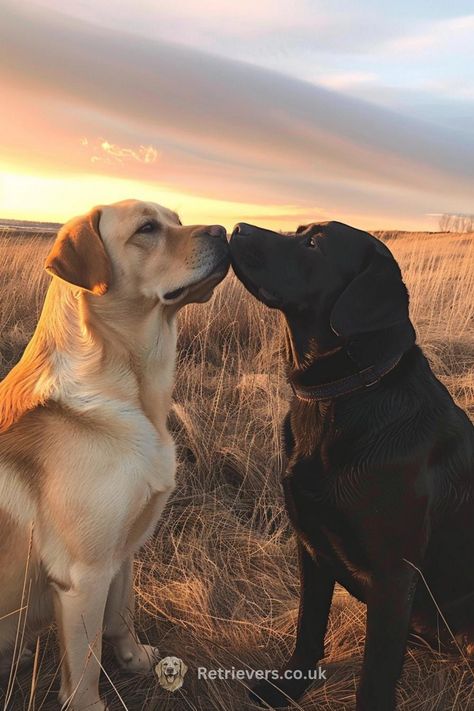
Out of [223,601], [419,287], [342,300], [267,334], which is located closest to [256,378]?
[267,334]

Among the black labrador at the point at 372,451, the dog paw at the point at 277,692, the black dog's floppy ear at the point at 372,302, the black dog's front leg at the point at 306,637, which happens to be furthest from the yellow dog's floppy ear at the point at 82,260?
the dog paw at the point at 277,692

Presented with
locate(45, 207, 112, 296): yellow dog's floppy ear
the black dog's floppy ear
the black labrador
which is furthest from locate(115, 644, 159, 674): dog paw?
the black dog's floppy ear

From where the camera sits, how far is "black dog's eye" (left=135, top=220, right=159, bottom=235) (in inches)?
90.8

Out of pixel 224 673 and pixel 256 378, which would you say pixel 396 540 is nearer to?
pixel 224 673

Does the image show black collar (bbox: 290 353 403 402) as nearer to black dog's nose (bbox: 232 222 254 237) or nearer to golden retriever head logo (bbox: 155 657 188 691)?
black dog's nose (bbox: 232 222 254 237)

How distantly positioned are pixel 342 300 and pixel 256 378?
2.90 metres

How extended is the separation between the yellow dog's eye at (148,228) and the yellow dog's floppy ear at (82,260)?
0.57 feet

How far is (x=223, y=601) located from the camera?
2828 mm

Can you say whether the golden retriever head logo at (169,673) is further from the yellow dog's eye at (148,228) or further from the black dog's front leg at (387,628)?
the yellow dog's eye at (148,228)

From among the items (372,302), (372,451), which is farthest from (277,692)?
(372,302)

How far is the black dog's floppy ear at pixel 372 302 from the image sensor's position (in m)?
1.92

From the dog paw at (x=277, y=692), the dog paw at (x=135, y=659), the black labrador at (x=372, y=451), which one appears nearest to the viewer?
the black labrador at (x=372, y=451)

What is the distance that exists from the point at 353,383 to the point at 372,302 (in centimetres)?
27

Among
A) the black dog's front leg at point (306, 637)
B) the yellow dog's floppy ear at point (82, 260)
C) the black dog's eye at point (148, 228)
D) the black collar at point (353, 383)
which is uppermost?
the black dog's eye at point (148, 228)
